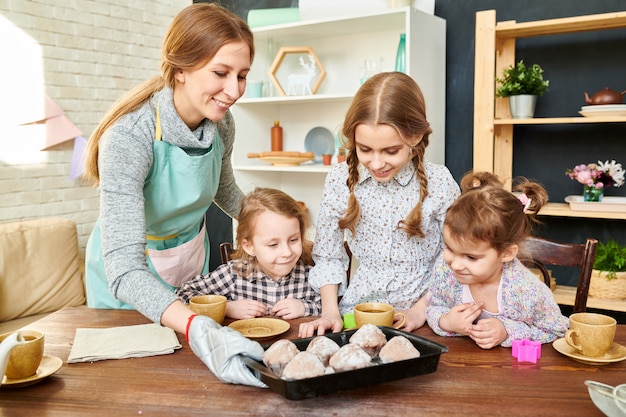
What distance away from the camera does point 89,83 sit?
405 cm

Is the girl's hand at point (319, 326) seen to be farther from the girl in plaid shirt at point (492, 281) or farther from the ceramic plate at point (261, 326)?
the girl in plaid shirt at point (492, 281)

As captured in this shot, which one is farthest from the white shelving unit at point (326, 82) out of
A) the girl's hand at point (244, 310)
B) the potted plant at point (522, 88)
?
the girl's hand at point (244, 310)

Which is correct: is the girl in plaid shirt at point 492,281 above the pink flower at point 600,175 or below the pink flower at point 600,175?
below

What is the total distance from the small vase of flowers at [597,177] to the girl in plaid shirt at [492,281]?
1647 mm

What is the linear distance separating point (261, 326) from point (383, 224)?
0.49 meters

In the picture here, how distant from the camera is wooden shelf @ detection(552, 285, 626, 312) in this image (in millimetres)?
Answer: 2846

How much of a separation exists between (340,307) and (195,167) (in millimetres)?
597

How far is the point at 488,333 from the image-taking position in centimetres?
137

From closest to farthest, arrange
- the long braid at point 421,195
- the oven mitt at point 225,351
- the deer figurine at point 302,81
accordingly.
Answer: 1. the oven mitt at point 225,351
2. the long braid at point 421,195
3. the deer figurine at point 302,81

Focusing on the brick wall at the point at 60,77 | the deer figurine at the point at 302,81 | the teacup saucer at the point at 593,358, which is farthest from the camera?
the deer figurine at the point at 302,81

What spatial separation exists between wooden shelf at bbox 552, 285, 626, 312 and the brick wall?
2938 mm

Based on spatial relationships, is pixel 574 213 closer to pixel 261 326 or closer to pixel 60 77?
pixel 261 326

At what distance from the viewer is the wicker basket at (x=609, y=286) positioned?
2.88m

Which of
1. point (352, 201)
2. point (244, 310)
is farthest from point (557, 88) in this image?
point (244, 310)
